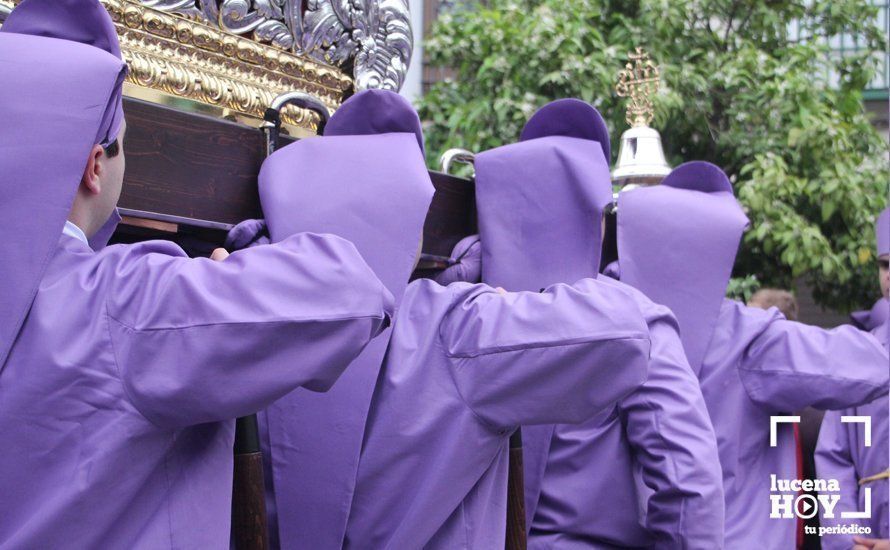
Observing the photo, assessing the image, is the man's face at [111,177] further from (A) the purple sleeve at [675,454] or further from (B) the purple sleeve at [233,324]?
(A) the purple sleeve at [675,454]

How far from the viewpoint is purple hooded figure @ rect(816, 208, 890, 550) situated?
384cm

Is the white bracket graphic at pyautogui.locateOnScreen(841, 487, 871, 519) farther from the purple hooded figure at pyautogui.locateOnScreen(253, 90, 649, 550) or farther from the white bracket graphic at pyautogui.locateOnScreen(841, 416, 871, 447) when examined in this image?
the purple hooded figure at pyautogui.locateOnScreen(253, 90, 649, 550)

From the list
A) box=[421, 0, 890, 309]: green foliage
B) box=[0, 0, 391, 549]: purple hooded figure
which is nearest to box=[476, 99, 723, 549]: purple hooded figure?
box=[0, 0, 391, 549]: purple hooded figure

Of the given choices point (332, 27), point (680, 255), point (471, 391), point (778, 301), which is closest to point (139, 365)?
point (471, 391)

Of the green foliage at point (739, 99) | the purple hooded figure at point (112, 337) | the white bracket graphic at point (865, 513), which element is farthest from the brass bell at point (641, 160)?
the purple hooded figure at point (112, 337)

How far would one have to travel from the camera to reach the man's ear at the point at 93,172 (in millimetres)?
1731

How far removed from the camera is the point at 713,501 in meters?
2.76

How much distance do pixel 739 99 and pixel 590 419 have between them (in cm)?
470

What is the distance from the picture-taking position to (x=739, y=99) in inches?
278

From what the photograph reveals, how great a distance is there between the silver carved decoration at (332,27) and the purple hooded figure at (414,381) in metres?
0.45

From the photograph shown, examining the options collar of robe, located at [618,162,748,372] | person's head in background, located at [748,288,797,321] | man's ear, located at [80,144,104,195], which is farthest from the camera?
person's head in background, located at [748,288,797,321]

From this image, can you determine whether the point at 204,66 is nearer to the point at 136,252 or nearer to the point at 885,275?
the point at 136,252

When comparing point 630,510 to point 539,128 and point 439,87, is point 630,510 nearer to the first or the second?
point 539,128

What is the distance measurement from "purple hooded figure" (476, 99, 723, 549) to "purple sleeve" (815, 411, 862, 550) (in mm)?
1308
